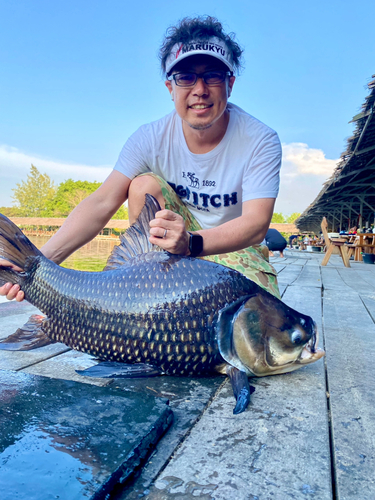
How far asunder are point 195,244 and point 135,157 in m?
1.13

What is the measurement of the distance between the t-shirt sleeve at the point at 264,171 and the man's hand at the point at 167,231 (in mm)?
815

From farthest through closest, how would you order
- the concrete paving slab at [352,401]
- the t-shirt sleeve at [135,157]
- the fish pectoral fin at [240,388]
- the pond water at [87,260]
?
the pond water at [87,260] → the t-shirt sleeve at [135,157] → the fish pectoral fin at [240,388] → the concrete paving slab at [352,401]

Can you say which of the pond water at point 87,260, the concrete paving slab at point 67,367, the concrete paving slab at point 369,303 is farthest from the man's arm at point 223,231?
the concrete paving slab at point 369,303

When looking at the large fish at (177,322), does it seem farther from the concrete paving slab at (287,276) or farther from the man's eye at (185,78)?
the concrete paving slab at (287,276)

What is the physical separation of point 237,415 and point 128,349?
1.97ft

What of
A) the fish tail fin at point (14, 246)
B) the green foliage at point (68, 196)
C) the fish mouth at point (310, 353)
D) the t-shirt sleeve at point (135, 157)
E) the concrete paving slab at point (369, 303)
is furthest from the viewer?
the green foliage at point (68, 196)

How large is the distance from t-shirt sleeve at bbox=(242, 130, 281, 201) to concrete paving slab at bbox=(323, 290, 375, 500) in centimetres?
106

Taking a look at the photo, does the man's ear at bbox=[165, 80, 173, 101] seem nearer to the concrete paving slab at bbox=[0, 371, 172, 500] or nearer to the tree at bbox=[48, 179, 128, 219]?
the concrete paving slab at bbox=[0, 371, 172, 500]

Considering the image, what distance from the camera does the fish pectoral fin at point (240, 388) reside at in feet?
4.54

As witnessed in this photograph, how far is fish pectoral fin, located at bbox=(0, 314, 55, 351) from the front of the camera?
2.04m

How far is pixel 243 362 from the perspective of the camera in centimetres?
167

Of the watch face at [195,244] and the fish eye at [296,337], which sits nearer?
the fish eye at [296,337]

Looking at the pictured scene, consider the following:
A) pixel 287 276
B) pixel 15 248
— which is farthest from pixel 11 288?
pixel 287 276

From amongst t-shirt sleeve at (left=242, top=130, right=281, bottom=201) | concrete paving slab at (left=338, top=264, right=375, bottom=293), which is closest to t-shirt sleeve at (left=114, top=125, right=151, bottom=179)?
t-shirt sleeve at (left=242, top=130, right=281, bottom=201)
